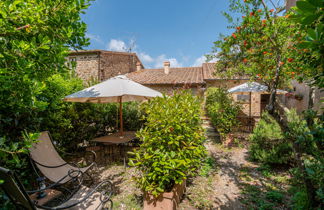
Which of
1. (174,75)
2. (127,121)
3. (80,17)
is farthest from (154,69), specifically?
(80,17)

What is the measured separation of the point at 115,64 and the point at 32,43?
55.0 feet

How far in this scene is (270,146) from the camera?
4758 millimetres

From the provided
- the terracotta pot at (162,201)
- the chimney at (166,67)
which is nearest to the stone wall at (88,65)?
the chimney at (166,67)

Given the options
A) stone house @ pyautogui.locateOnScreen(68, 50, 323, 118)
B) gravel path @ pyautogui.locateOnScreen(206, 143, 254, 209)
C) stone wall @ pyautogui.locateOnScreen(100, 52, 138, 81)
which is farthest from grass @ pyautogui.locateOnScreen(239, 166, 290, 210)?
stone wall @ pyautogui.locateOnScreen(100, 52, 138, 81)

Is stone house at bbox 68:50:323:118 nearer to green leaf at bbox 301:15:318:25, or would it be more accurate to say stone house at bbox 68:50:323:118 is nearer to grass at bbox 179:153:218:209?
grass at bbox 179:153:218:209

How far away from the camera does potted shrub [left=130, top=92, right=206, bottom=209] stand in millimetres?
2555

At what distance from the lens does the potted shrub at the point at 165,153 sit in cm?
255

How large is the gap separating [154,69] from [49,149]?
17.3 m

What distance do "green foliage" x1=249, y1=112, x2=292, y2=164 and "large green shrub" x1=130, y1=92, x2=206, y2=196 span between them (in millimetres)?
2706

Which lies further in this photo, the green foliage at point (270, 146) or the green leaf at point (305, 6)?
the green foliage at point (270, 146)

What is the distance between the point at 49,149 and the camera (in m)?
3.47

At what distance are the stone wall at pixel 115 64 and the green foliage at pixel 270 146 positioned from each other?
47.9ft

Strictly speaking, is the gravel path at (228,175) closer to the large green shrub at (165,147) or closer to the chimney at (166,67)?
the large green shrub at (165,147)

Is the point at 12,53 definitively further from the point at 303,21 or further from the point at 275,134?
the point at 275,134
